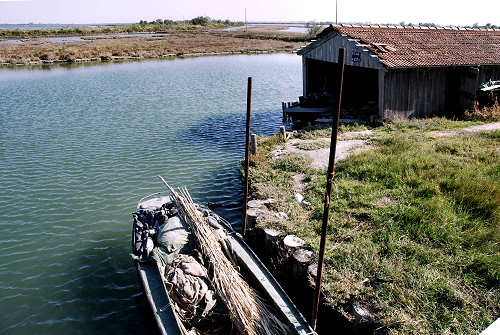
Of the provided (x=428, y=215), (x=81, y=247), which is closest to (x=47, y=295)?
(x=81, y=247)

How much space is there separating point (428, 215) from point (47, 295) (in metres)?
10.5

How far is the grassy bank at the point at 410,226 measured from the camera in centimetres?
775

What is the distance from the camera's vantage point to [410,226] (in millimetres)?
10258

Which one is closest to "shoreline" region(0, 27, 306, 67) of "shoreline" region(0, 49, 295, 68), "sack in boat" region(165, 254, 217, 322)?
"shoreline" region(0, 49, 295, 68)

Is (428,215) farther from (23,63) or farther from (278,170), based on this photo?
(23,63)

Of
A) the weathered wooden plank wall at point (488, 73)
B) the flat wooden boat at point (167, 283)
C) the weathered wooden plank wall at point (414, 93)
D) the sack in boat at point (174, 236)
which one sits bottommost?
the flat wooden boat at point (167, 283)

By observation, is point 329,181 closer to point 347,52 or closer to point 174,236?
point 174,236

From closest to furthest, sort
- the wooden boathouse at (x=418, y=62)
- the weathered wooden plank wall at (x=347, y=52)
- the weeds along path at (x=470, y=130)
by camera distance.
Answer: the weeds along path at (x=470, y=130)
the weathered wooden plank wall at (x=347, y=52)
the wooden boathouse at (x=418, y=62)

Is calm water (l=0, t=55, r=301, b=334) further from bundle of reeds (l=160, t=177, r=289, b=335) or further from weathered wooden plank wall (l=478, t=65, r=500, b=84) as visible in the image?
weathered wooden plank wall (l=478, t=65, r=500, b=84)

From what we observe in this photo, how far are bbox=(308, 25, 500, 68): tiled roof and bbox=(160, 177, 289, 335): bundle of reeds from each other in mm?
14669

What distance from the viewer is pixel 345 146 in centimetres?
1812

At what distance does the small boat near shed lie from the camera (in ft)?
25.8

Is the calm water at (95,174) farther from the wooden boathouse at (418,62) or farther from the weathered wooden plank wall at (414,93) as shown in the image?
the weathered wooden plank wall at (414,93)

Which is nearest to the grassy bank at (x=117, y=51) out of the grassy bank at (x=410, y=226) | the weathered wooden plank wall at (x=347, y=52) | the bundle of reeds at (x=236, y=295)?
the weathered wooden plank wall at (x=347, y=52)
